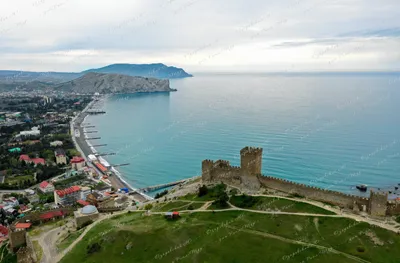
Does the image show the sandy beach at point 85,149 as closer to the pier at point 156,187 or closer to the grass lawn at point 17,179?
the pier at point 156,187

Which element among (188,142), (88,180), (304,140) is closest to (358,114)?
(304,140)

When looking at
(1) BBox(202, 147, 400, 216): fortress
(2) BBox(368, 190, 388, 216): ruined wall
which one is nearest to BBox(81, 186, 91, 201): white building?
(1) BBox(202, 147, 400, 216): fortress

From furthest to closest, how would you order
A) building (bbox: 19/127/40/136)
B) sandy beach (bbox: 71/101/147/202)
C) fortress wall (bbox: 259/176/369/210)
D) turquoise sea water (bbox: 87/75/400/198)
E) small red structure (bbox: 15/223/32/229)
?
building (bbox: 19/127/40/136) < turquoise sea water (bbox: 87/75/400/198) < sandy beach (bbox: 71/101/147/202) < small red structure (bbox: 15/223/32/229) < fortress wall (bbox: 259/176/369/210)

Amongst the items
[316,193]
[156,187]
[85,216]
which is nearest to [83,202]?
[85,216]

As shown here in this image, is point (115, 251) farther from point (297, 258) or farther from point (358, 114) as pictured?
point (358, 114)

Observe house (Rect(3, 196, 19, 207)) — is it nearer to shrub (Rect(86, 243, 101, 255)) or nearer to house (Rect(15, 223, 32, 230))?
house (Rect(15, 223, 32, 230))

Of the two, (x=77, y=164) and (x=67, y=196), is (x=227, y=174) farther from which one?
(x=77, y=164)
